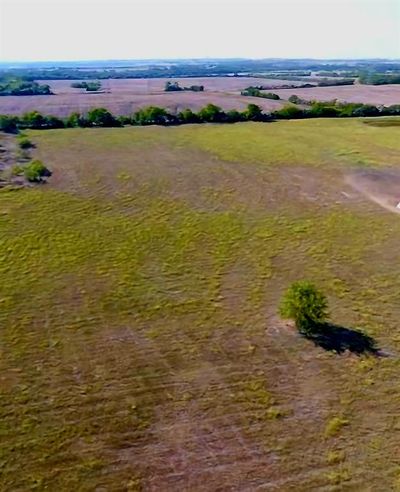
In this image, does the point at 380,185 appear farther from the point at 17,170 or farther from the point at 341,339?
the point at 17,170

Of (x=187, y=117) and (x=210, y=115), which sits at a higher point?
(x=210, y=115)

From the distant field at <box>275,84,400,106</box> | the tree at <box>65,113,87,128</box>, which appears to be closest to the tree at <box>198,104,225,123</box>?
the tree at <box>65,113,87,128</box>

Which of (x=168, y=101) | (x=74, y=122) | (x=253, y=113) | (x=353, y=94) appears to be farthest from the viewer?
(x=353, y=94)

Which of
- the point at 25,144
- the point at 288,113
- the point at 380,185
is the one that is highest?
the point at 25,144

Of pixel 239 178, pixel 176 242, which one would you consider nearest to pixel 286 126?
pixel 239 178

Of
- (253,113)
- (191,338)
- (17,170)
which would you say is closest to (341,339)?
(191,338)

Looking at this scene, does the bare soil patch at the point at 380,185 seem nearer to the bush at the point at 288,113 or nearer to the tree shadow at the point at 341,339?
the tree shadow at the point at 341,339

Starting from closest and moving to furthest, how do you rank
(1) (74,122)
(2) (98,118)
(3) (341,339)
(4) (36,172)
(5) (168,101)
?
(3) (341,339), (4) (36,172), (1) (74,122), (2) (98,118), (5) (168,101)
